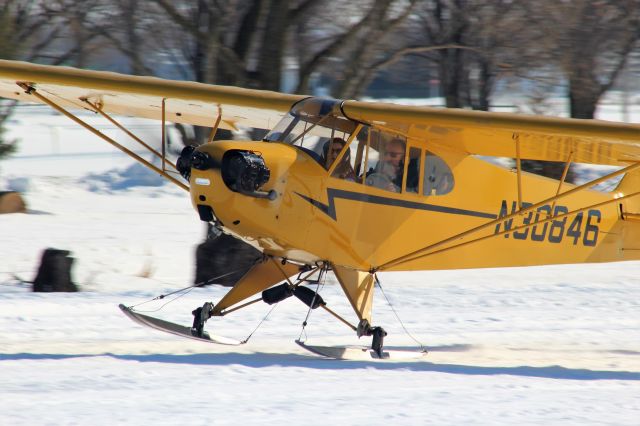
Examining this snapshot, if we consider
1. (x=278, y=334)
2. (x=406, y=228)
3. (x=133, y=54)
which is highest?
(x=133, y=54)

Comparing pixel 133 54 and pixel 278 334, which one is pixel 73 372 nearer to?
pixel 278 334

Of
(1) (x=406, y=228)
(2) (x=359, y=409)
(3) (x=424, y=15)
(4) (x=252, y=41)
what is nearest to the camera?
(2) (x=359, y=409)

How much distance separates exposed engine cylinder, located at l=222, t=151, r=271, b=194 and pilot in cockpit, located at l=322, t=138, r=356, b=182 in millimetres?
820

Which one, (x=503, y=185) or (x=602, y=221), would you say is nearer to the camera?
(x=503, y=185)

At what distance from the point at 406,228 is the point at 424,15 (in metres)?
14.4

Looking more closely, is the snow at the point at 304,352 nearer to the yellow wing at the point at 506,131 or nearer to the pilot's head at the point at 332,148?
the pilot's head at the point at 332,148

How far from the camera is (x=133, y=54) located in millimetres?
14836

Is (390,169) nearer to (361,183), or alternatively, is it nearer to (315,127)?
(361,183)

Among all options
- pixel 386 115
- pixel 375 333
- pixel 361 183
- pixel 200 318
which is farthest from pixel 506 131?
→ pixel 200 318

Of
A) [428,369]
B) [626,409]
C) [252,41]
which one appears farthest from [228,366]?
[252,41]

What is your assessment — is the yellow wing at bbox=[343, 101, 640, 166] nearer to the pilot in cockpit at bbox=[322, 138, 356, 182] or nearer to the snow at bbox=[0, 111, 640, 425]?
the pilot in cockpit at bbox=[322, 138, 356, 182]

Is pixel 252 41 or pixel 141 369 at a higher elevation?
pixel 252 41

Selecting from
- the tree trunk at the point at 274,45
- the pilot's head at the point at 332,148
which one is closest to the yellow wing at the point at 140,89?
the pilot's head at the point at 332,148

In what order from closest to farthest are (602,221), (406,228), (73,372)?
(73,372) < (406,228) < (602,221)
